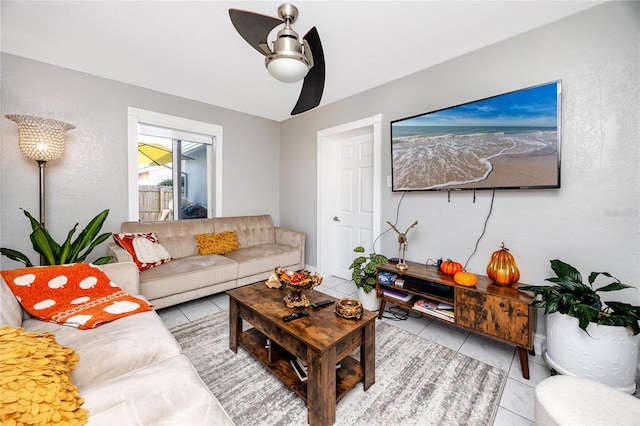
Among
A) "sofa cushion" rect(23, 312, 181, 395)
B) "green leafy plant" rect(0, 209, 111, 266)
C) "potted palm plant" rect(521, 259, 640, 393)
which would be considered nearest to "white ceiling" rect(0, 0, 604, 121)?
"green leafy plant" rect(0, 209, 111, 266)

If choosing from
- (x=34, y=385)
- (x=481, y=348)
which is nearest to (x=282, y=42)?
(x=34, y=385)

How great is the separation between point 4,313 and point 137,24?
6.92 ft

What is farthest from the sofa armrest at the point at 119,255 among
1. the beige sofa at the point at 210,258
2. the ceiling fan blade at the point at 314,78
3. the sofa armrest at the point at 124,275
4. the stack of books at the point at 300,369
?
the ceiling fan blade at the point at 314,78

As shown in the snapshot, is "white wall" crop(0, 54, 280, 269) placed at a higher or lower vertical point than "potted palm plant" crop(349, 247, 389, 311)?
higher

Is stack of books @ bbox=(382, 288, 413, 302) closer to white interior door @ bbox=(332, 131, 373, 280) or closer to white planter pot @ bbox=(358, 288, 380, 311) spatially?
white planter pot @ bbox=(358, 288, 380, 311)

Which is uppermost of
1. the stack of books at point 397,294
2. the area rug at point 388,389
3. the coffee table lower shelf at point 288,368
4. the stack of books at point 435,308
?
the stack of books at point 397,294

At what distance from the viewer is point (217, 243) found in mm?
3293

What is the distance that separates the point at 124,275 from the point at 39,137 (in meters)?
1.58

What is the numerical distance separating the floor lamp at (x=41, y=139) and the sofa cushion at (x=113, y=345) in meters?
1.54

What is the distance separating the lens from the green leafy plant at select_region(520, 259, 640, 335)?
138cm

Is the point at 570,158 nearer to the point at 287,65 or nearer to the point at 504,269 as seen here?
the point at 504,269

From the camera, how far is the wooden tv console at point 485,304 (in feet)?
5.51

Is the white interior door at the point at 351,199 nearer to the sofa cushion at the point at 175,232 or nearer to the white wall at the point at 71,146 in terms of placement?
the sofa cushion at the point at 175,232

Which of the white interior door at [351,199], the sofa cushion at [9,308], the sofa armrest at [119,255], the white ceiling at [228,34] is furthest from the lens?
the white interior door at [351,199]
